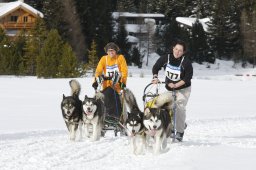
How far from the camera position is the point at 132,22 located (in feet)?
253

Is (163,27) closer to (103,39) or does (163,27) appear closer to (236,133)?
(103,39)

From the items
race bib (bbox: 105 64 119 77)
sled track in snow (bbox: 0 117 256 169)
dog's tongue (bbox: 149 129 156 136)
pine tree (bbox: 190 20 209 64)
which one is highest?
pine tree (bbox: 190 20 209 64)

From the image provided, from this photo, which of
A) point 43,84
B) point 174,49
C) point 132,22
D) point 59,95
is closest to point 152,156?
point 174,49

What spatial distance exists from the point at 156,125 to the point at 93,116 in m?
1.88

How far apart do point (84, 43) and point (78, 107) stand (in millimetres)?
47197

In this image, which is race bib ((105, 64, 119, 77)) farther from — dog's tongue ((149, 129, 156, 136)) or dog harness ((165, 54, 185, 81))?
dog's tongue ((149, 129, 156, 136))

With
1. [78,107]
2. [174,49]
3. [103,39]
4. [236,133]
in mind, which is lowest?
[236,133]

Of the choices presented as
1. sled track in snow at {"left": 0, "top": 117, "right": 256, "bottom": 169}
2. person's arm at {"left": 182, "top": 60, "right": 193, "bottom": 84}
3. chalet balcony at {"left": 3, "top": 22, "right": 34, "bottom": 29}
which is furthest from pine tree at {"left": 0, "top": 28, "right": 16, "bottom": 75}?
person's arm at {"left": 182, "top": 60, "right": 193, "bottom": 84}

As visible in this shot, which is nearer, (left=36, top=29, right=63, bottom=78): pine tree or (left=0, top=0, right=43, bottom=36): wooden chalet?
(left=36, top=29, right=63, bottom=78): pine tree

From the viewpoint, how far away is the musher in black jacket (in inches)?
336

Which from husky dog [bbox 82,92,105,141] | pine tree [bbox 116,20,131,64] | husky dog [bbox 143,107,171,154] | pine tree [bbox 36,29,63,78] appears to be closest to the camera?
husky dog [bbox 143,107,171,154]

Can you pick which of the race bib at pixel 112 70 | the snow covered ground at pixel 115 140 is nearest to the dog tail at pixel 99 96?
the race bib at pixel 112 70

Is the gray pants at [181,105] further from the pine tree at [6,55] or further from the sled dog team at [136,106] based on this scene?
the pine tree at [6,55]

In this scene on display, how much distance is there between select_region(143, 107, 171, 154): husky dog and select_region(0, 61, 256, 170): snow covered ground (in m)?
0.18
